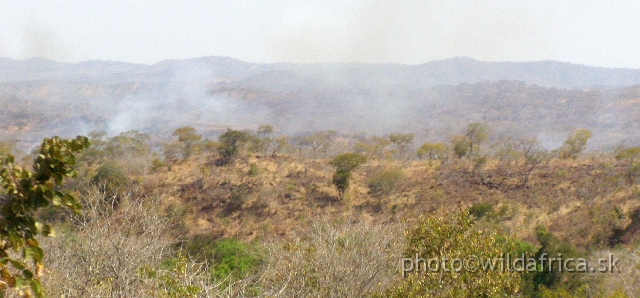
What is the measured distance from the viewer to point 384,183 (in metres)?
21.9

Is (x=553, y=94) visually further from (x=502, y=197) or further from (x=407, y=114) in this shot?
(x=502, y=197)

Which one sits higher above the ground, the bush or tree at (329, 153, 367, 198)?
tree at (329, 153, 367, 198)

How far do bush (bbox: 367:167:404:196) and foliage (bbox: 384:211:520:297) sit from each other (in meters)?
15.6

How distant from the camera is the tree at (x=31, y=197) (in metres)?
1.81

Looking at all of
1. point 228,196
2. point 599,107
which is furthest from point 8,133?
point 599,107

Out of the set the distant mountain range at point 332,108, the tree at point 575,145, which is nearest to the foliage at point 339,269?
the tree at point 575,145

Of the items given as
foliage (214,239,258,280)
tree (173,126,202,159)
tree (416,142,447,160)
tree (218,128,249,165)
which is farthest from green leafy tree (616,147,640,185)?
tree (173,126,202,159)

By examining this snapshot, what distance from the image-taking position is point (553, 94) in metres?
106

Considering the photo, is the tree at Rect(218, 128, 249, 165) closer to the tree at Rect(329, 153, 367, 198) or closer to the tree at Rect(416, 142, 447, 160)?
the tree at Rect(329, 153, 367, 198)

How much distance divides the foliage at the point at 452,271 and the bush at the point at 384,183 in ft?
51.3

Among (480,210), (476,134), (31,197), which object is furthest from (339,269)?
(476,134)

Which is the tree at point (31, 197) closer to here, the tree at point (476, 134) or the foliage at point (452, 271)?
the foliage at point (452, 271)

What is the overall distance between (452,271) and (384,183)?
16.5m

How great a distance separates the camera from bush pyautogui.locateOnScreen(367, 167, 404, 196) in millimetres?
21833
